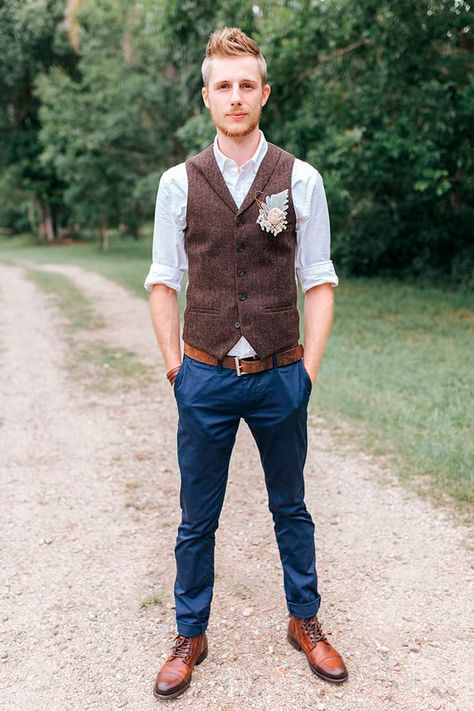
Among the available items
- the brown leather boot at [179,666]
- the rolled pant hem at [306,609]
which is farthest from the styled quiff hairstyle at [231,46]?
the brown leather boot at [179,666]

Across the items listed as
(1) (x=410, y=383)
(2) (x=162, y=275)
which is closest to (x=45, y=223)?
(1) (x=410, y=383)

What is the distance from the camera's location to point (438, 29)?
8.61 metres

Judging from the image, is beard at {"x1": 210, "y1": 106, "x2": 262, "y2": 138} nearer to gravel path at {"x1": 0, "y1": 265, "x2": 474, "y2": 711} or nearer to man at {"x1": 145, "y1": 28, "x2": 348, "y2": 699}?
man at {"x1": 145, "y1": 28, "x2": 348, "y2": 699}

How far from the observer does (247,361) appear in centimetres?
236

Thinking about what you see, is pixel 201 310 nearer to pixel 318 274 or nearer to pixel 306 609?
pixel 318 274

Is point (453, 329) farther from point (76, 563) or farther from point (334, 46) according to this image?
point (76, 563)

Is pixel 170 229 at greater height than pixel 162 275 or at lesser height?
greater

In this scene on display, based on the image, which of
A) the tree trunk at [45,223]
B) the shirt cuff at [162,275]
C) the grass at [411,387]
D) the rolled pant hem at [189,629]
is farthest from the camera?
the tree trunk at [45,223]

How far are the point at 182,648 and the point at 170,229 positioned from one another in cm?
161

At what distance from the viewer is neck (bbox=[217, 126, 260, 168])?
2.33 m

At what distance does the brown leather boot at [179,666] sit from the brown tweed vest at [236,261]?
46.3 inches

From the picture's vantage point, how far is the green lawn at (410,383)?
14.9 feet

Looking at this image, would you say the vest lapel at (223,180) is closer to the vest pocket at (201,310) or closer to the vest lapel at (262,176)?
the vest lapel at (262,176)

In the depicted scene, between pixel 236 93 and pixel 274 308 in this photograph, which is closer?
pixel 236 93
